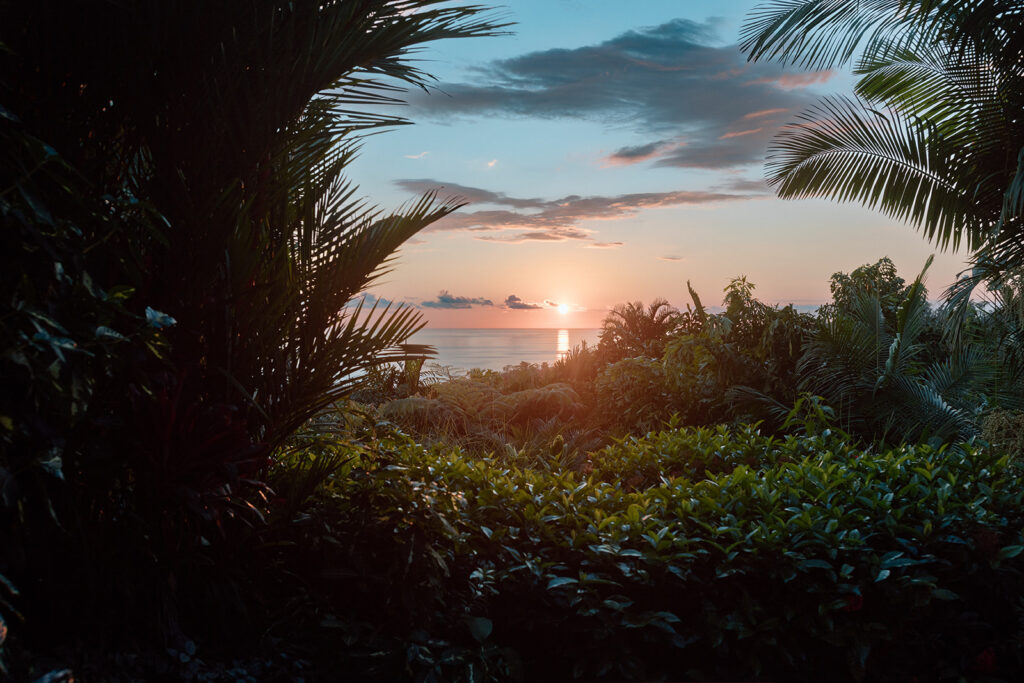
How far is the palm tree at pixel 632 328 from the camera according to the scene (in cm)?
1241

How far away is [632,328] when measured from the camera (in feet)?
41.9

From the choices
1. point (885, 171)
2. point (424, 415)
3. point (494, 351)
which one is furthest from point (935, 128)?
point (494, 351)

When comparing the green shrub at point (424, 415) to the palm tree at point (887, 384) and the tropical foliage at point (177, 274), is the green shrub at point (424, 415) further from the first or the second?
the tropical foliage at point (177, 274)

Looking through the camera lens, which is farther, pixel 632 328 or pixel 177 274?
pixel 632 328

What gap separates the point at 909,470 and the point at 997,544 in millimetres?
904

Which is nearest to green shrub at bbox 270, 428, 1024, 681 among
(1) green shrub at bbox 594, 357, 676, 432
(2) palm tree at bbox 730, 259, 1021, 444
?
(2) palm tree at bbox 730, 259, 1021, 444

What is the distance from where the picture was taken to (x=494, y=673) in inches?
105

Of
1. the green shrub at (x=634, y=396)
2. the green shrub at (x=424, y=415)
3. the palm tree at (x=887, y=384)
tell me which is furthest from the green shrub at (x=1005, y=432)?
the green shrub at (x=424, y=415)

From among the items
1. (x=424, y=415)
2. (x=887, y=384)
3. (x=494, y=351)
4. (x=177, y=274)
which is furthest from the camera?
(x=494, y=351)

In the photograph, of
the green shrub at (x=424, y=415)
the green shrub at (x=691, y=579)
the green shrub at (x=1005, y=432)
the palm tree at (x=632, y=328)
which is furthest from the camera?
the palm tree at (x=632, y=328)

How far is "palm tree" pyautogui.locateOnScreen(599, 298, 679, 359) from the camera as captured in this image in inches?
488

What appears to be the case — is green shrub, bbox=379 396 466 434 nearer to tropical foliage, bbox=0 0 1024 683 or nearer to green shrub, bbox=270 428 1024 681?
tropical foliage, bbox=0 0 1024 683

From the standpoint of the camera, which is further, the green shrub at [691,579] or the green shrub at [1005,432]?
the green shrub at [1005,432]

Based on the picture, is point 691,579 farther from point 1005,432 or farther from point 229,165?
point 1005,432
